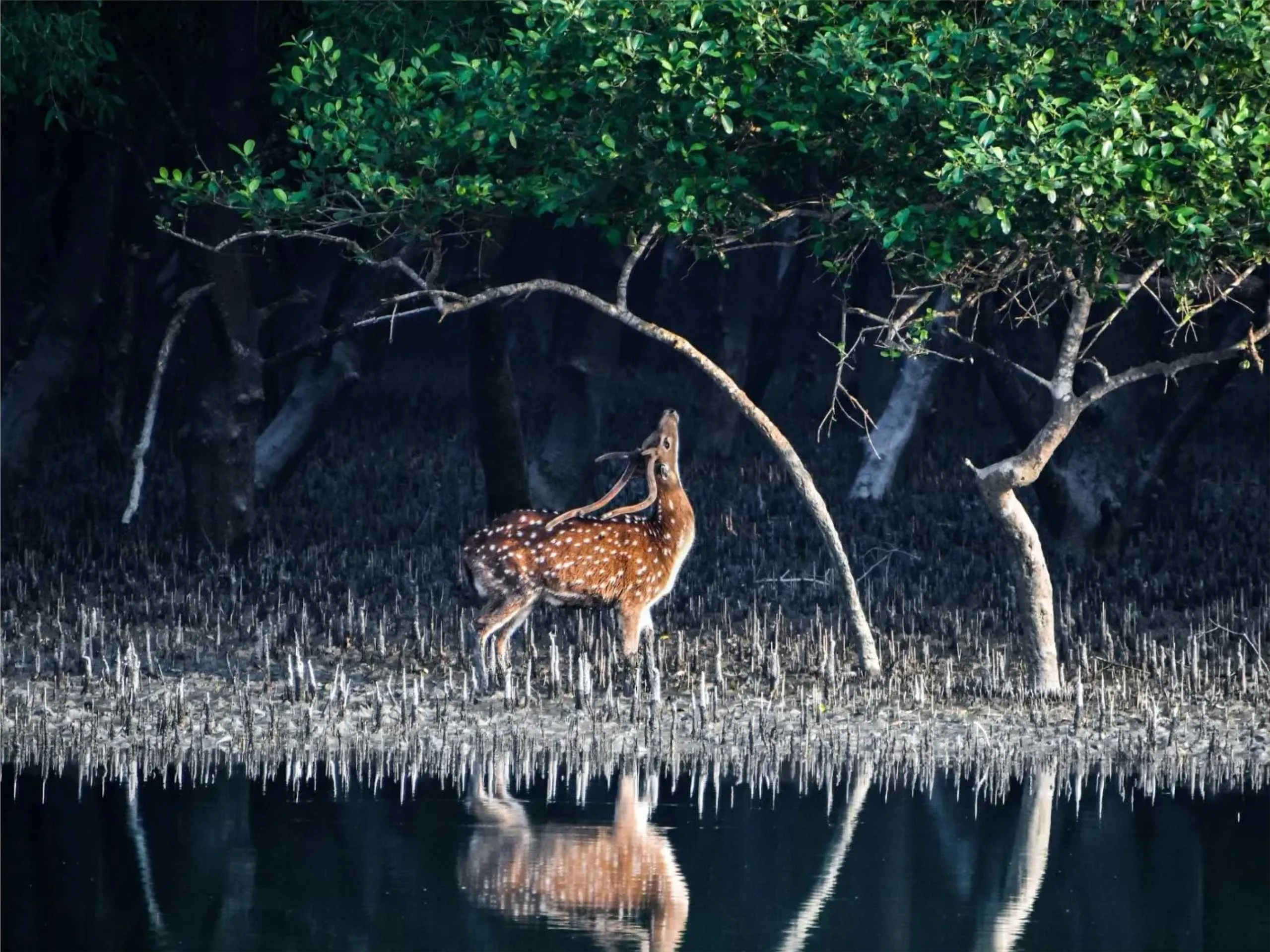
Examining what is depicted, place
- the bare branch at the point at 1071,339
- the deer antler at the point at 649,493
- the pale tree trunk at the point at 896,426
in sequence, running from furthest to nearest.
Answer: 1. the pale tree trunk at the point at 896,426
2. the deer antler at the point at 649,493
3. the bare branch at the point at 1071,339

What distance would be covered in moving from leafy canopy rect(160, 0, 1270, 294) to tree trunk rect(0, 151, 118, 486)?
6.34 metres

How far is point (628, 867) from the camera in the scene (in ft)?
28.2

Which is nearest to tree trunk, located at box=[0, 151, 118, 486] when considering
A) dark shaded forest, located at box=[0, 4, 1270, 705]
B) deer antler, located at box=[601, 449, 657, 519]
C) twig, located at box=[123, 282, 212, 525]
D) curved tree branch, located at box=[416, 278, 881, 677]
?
dark shaded forest, located at box=[0, 4, 1270, 705]

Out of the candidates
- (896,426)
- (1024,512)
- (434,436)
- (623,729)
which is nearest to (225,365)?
(896,426)

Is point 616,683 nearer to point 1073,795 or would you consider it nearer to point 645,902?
point 1073,795

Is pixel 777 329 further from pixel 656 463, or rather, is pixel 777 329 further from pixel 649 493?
pixel 649 493

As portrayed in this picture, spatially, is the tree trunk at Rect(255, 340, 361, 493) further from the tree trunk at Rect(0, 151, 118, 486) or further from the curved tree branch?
the curved tree branch

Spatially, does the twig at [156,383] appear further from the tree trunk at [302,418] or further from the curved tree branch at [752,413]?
the curved tree branch at [752,413]

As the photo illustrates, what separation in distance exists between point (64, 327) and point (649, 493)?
7.73 metres

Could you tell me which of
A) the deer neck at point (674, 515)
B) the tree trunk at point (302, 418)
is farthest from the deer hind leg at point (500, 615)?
the tree trunk at point (302, 418)

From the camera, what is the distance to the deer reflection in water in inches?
311

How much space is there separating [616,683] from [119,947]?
16.5 feet

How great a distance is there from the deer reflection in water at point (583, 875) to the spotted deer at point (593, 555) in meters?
2.87

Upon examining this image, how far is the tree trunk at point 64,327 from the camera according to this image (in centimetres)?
1806
